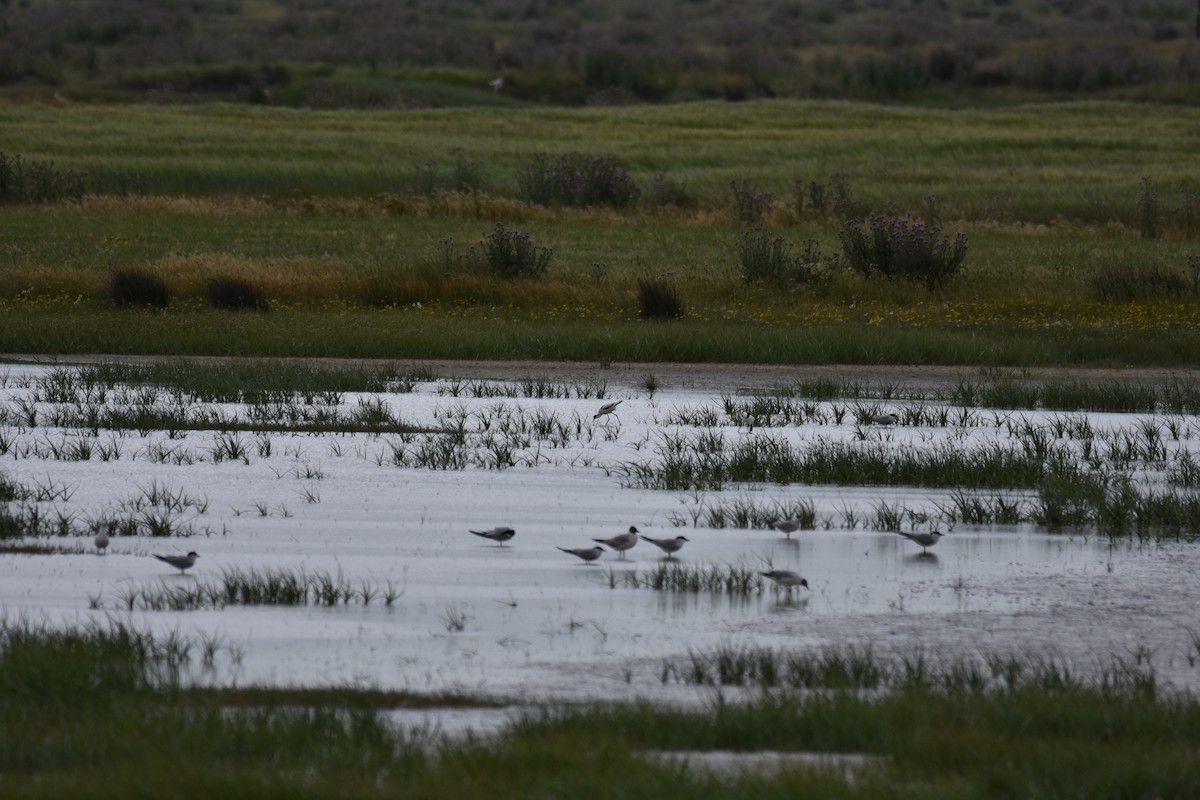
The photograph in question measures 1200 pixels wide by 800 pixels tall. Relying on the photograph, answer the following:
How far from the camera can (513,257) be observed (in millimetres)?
27156

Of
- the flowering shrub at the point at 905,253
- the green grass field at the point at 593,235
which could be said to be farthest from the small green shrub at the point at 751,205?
the flowering shrub at the point at 905,253

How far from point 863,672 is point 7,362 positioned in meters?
16.0

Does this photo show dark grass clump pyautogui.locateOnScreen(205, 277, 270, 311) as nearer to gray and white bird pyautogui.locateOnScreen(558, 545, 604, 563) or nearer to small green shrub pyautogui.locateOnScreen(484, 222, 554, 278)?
small green shrub pyautogui.locateOnScreen(484, 222, 554, 278)

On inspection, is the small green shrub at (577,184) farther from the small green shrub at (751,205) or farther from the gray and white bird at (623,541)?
the gray and white bird at (623,541)

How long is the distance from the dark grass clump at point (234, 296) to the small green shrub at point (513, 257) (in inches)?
160

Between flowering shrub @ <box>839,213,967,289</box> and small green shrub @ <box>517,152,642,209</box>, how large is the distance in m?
14.7

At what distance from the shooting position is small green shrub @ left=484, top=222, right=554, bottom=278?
26828 mm

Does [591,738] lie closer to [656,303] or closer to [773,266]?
[656,303]

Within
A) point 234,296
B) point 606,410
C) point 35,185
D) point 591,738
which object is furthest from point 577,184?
point 591,738

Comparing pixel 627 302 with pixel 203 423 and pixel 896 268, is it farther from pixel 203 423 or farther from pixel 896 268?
pixel 203 423

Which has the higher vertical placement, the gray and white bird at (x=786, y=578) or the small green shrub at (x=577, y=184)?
the gray and white bird at (x=786, y=578)

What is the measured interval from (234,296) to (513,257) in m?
4.89

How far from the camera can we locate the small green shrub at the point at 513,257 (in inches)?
1056

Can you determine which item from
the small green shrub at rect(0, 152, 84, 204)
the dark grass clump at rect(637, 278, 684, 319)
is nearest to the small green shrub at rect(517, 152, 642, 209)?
the small green shrub at rect(0, 152, 84, 204)
